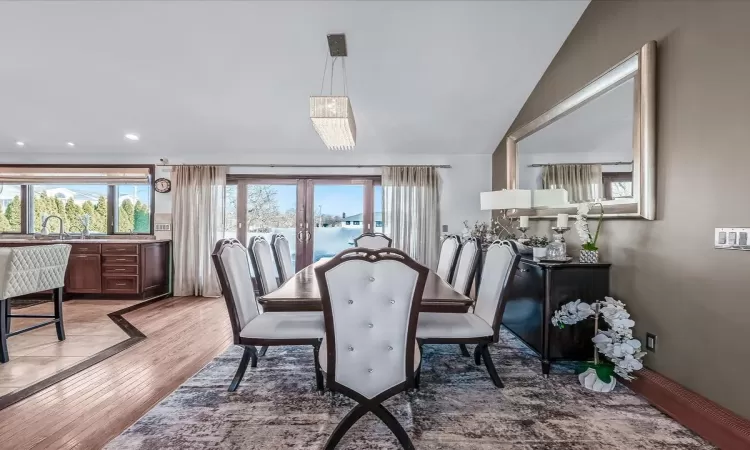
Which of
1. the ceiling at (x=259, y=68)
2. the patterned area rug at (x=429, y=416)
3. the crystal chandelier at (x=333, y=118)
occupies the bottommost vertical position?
the patterned area rug at (x=429, y=416)

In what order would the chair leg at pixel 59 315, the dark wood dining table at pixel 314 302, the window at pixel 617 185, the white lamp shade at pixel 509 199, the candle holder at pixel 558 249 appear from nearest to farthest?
the dark wood dining table at pixel 314 302 → the window at pixel 617 185 → the candle holder at pixel 558 249 → the chair leg at pixel 59 315 → the white lamp shade at pixel 509 199

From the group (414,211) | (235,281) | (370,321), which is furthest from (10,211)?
(370,321)

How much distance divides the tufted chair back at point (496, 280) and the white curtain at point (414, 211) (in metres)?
2.60

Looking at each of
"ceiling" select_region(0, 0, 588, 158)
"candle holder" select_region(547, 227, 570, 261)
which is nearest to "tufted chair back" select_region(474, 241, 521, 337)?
"candle holder" select_region(547, 227, 570, 261)

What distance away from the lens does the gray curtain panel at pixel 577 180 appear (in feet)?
9.10

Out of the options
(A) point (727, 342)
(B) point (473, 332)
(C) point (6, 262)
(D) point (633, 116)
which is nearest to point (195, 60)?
(C) point (6, 262)

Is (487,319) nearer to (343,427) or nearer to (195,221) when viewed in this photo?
(343,427)

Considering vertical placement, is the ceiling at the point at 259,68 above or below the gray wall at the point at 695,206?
above

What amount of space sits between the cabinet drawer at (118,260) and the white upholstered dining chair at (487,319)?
4388 millimetres

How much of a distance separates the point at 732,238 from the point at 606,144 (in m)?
1.20

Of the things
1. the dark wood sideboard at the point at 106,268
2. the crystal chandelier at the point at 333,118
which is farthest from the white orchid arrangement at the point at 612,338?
the dark wood sideboard at the point at 106,268

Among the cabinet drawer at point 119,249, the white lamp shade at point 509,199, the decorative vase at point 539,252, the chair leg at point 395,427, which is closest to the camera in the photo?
the chair leg at point 395,427

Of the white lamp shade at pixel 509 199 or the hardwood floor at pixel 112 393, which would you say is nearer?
the hardwood floor at pixel 112 393

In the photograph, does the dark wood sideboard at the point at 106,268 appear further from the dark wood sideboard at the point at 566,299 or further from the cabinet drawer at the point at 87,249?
the dark wood sideboard at the point at 566,299
